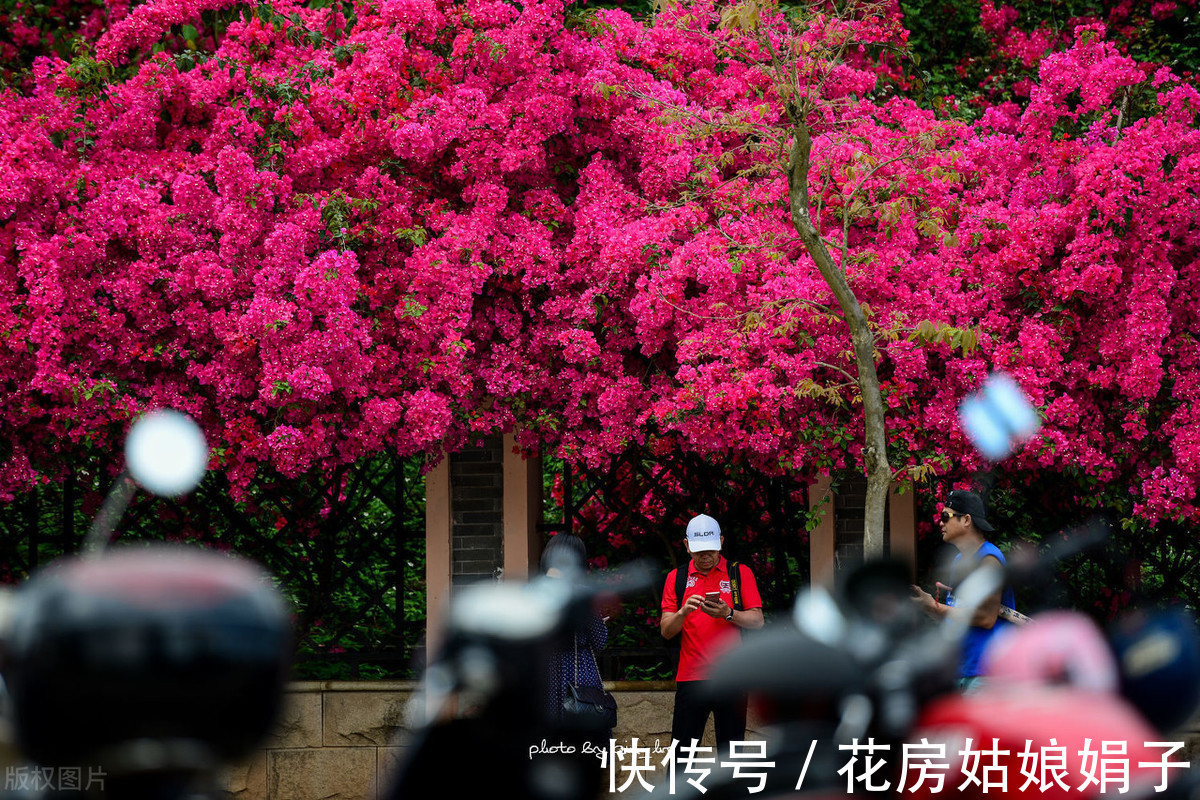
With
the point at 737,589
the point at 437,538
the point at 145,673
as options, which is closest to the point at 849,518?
the point at 737,589

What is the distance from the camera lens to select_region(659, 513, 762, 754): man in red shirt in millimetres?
6812

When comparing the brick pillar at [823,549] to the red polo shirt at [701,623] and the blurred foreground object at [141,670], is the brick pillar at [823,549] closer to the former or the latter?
the red polo shirt at [701,623]

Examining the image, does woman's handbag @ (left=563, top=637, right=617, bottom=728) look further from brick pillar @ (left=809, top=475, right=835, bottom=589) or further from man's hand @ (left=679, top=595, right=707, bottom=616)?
brick pillar @ (left=809, top=475, right=835, bottom=589)

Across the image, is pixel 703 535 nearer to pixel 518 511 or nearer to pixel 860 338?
pixel 860 338

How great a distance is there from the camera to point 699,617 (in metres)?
6.98

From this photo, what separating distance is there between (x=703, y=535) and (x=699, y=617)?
409mm

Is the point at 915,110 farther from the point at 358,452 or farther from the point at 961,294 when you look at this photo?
the point at 358,452

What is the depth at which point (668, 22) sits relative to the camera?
8844mm

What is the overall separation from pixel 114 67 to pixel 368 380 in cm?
268

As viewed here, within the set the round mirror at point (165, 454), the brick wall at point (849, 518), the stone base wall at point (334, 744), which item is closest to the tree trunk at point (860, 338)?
the brick wall at point (849, 518)

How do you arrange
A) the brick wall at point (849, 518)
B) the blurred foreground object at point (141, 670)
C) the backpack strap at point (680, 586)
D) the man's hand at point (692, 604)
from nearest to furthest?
the blurred foreground object at point (141, 670)
the man's hand at point (692, 604)
the backpack strap at point (680, 586)
the brick wall at point (849, 518)

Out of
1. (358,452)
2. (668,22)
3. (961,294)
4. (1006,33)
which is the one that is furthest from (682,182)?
(1006,33)

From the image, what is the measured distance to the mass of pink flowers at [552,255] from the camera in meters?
7.76

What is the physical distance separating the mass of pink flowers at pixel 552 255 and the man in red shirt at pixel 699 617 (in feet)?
2.96
